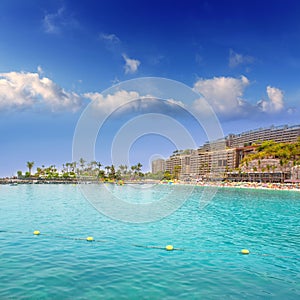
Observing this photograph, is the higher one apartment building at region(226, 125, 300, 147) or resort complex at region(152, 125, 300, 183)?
apartment building at region(226, 125, 300, 147)

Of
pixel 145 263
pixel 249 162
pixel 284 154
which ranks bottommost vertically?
pixel 145 263

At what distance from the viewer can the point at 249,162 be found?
13000 centimetres

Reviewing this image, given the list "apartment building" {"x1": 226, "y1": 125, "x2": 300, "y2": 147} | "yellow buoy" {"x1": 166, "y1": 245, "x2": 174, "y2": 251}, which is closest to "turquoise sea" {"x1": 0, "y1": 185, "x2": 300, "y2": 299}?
"yellow buoy" {"x1": 166, "y1": 245, "x2": 174, "y2": 251}

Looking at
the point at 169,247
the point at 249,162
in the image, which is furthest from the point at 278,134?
the point at 169,247

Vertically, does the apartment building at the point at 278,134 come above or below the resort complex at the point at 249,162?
above

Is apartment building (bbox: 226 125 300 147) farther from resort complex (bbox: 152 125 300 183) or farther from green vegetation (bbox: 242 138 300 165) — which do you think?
green vegetation (bbox: 242 138 300 165)

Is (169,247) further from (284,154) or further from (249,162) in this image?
(249,162)

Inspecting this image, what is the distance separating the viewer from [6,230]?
16.2 m

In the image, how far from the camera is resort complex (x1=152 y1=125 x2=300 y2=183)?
107375 millimetres

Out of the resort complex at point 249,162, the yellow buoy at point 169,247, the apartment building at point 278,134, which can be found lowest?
the yellow buoy at point 169,247

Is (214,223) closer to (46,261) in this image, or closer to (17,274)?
(46,261)

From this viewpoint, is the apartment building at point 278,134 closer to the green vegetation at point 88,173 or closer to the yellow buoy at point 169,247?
the green vegetation at point 88,173

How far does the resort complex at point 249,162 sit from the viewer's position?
352ft

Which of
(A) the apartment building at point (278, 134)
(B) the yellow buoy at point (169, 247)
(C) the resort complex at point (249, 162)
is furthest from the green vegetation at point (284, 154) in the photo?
(B) the yellow buoy at point (169, 247)
